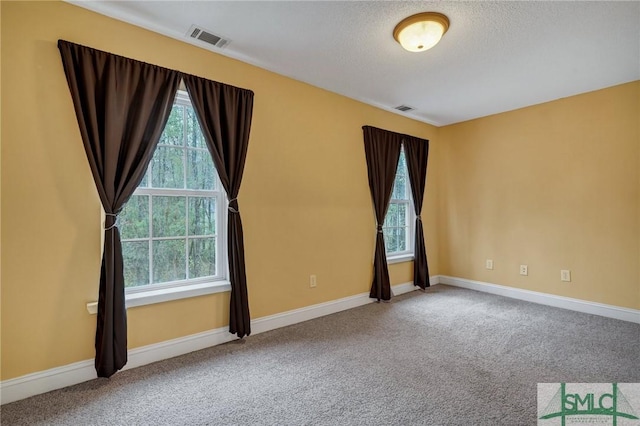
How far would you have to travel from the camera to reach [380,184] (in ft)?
13.6

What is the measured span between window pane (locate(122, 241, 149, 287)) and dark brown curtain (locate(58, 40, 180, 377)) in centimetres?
21

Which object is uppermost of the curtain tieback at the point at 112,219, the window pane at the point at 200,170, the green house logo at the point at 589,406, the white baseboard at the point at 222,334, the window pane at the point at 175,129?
the window pane at the point at 175,129

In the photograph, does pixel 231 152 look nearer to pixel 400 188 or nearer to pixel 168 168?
pixel 168 168

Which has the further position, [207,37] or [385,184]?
[385,184]

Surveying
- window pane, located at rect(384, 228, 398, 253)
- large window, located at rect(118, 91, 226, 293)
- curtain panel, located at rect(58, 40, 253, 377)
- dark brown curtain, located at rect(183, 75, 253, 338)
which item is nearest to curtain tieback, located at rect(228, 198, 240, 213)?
dark brown curtain, located at rect(183, 75, 253, 338)

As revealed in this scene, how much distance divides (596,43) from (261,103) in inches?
114

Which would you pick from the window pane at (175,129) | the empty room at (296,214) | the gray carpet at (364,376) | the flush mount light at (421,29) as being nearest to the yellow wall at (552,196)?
the empty room at (296,214)

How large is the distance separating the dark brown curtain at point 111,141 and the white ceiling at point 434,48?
0.42m

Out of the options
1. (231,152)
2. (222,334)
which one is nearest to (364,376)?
(222,334)

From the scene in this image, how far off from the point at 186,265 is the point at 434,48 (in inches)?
111

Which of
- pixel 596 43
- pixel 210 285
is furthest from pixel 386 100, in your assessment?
pixel 210 285

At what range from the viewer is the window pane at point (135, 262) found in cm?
245

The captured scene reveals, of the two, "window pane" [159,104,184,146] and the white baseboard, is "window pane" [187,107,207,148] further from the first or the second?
the white baseboard

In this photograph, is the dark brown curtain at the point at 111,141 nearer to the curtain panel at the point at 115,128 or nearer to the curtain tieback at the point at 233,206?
the curtain panel at the point at 115,128
